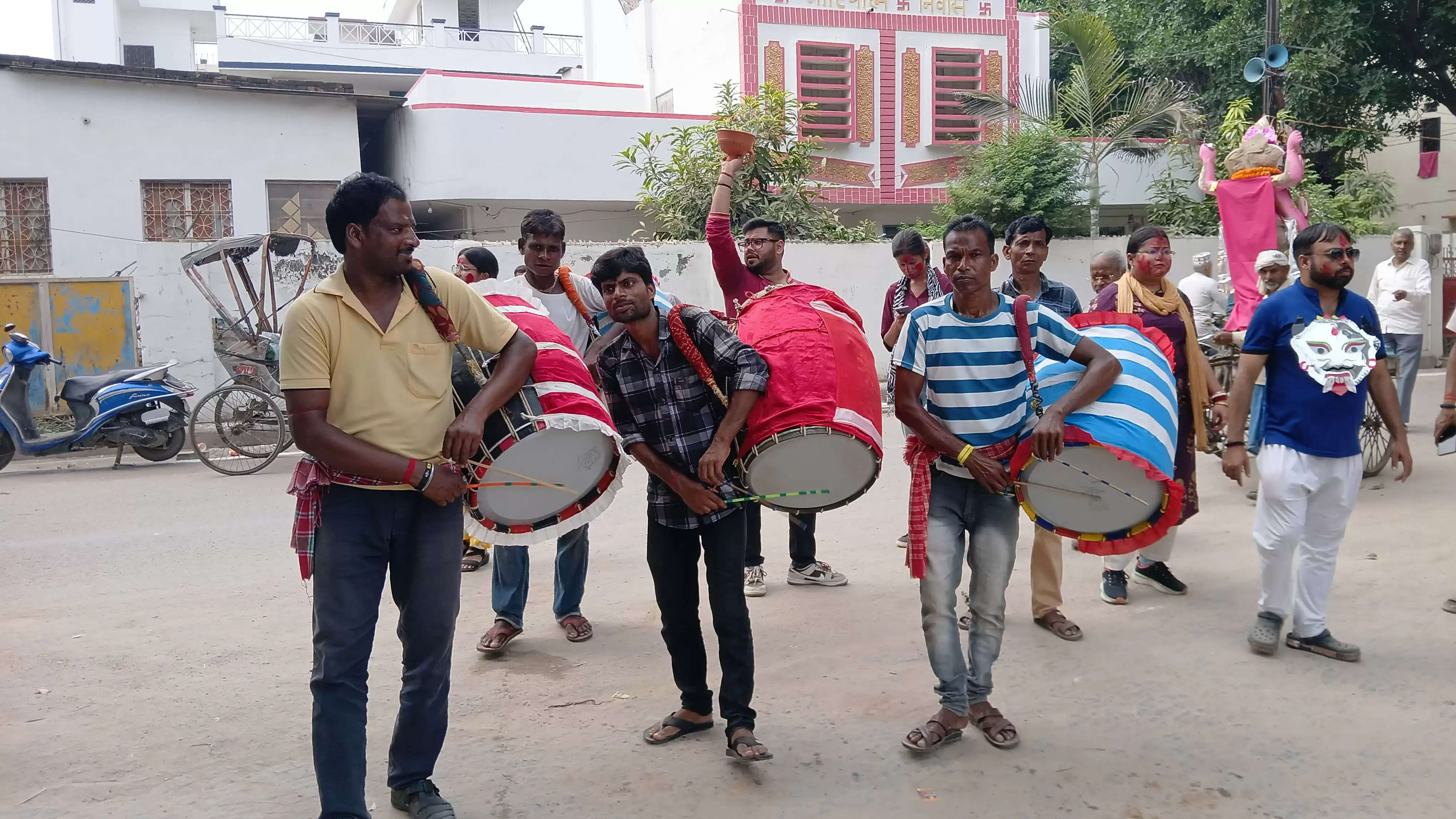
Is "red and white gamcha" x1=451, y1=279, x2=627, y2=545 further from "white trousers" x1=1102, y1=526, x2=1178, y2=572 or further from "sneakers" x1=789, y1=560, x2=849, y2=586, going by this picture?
"white trousers" x1=1102, y1=526, x2=1178, y2=572

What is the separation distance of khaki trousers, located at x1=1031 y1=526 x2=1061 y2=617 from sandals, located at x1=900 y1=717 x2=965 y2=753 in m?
1.34

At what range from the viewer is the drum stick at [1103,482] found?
10.8 feet

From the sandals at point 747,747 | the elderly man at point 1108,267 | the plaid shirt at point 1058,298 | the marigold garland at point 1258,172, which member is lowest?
the sandals at point 747,747

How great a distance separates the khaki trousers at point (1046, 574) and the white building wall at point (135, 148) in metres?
13.5


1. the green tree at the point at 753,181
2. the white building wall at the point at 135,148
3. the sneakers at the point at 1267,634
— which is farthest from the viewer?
the white building wall at the point at 135,148

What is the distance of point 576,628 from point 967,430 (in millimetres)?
2112

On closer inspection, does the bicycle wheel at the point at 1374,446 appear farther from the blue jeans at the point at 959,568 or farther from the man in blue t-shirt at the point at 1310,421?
the blue jeans at the point at 959,568

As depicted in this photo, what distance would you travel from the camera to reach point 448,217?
65.0ft

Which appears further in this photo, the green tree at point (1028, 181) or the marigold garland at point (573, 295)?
the green tree at point (1028, 181)

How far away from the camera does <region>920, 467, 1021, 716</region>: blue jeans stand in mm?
3449

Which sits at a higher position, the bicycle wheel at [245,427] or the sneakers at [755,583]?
the bicycle wheel at [245,427]

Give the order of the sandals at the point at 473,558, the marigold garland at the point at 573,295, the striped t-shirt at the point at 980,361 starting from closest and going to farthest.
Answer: the striped t-shirt at the point at 980,361 → the marigold garland at the point at 573,295 → the sandals at the point at 473,558

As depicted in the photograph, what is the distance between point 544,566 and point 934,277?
2655mm

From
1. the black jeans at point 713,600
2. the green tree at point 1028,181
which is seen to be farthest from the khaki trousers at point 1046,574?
the green tree at point 1028,181
